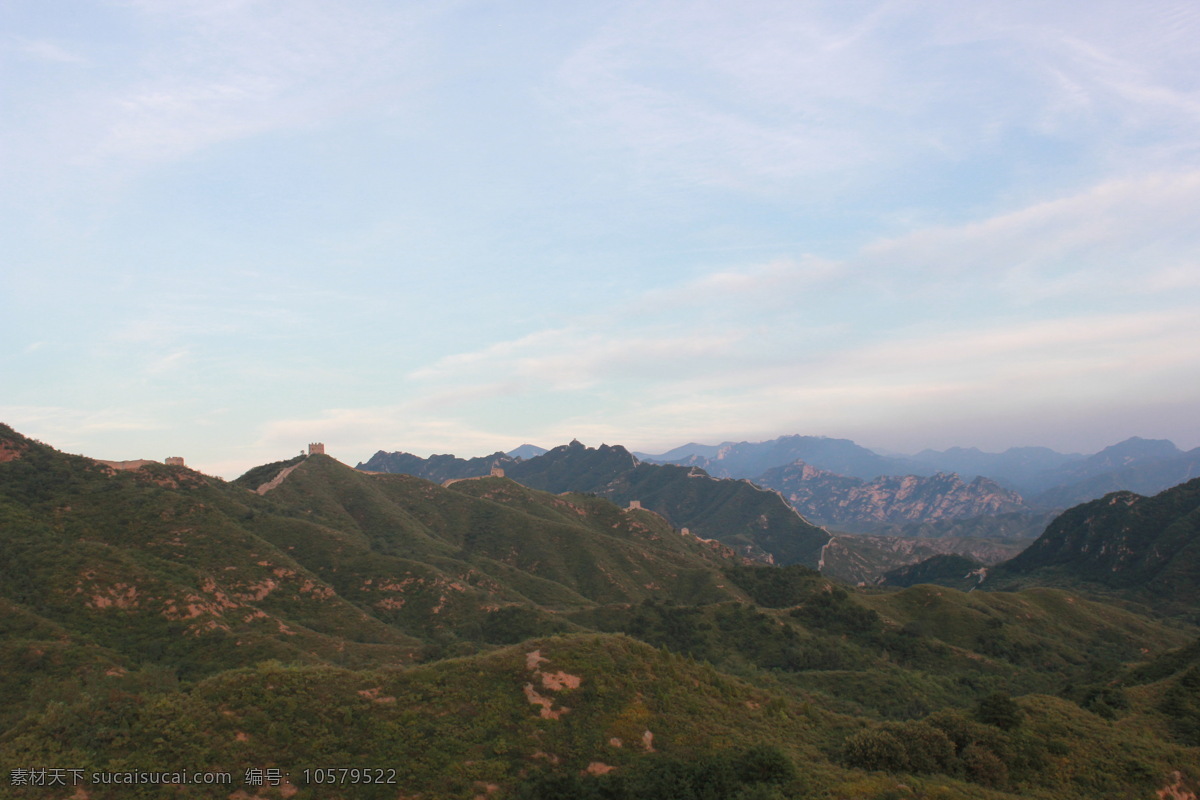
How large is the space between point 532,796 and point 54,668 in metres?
48.1

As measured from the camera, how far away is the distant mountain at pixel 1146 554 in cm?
15500

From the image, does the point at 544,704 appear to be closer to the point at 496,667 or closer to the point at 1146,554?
the point at 496,667

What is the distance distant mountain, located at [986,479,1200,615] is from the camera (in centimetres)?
15500

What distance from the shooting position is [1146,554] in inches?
6781

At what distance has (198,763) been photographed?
90.7 ft

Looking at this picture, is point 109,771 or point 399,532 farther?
point 399,532

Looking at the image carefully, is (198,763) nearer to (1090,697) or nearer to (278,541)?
(1090,697)

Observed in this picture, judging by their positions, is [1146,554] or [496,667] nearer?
[496,667]

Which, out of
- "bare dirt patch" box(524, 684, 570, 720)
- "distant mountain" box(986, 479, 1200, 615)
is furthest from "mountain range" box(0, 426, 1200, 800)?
"distant mountain" box(986, 479, 1200, 615)

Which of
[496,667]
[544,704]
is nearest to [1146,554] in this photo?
[544,704]

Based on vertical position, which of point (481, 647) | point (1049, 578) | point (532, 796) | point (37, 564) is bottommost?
point (1049, 578)

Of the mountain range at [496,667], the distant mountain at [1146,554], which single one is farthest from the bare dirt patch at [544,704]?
the distant mountain at [1146,554]

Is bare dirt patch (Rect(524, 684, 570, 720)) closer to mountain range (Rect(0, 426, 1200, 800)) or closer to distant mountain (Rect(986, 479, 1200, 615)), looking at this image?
mountain range (Rect(0, 426, 1200, 800))

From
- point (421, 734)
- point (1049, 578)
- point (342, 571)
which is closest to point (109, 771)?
point (421, 734)
